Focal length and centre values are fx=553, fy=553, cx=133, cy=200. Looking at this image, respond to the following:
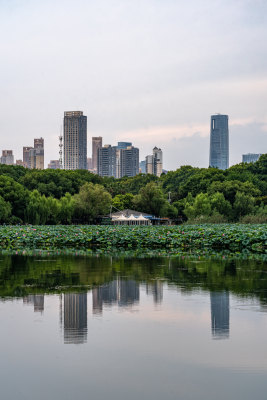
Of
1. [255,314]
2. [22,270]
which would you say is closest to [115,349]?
[255,314]

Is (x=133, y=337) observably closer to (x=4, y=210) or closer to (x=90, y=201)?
(x=4, y=210)

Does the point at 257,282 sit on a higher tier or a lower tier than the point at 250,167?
lower

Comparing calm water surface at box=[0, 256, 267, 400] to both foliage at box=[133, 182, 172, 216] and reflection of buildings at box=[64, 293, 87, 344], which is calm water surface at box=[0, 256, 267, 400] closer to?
reflection of buildings at box=[64, 293, 87, 344]

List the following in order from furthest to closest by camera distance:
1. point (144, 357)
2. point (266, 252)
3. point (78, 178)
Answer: point (78, 178)
point (266, 252)
point (144, 357)

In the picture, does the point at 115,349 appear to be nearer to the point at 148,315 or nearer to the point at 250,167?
the point at 148,315

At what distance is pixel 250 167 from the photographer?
8369cm

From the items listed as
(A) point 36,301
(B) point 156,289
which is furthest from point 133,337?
(B) point 156,289

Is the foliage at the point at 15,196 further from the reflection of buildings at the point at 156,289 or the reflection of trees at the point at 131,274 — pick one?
the reflection of buildings at the point at 156,289

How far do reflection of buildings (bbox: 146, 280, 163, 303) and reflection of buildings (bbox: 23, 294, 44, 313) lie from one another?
7.26ft

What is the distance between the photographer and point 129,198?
80.3 meters

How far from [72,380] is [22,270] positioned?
1075 cm

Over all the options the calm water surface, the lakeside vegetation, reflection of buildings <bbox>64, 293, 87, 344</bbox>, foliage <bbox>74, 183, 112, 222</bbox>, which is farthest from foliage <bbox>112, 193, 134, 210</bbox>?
reflection of buildings <bbox>64, 293, 87, 344</bbox>

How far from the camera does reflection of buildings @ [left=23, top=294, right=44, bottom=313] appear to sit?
989cm

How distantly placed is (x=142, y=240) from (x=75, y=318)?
20.5 meters
